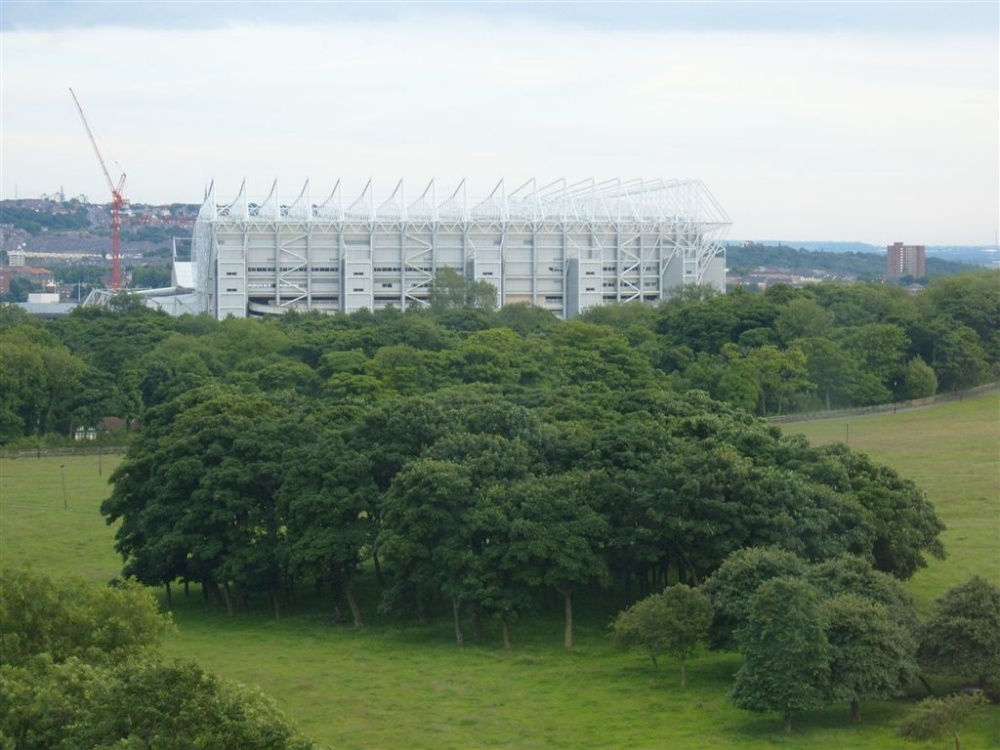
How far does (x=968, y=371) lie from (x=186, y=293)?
53.6 meters

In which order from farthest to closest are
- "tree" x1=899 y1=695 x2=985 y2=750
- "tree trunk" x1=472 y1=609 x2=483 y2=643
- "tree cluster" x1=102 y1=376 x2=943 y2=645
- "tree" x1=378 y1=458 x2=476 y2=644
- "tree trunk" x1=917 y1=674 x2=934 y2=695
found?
1. "tree trunk" x1=472 y1=609 x2=483 y2=643
2. "tree" x1=378 y1=458 x2=476 y2=644
3. "tree cluster" x1=102 y1=376 x2=943 y2=645
4. "tree trunk" x1=917 y1=674 x2=934 y2=695
5. "tree" x1=899 y1=695 x2=985 y2=750

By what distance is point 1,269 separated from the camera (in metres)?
152

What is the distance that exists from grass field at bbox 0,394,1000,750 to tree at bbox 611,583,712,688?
1.72 feet

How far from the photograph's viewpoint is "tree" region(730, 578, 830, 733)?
20.8 meters

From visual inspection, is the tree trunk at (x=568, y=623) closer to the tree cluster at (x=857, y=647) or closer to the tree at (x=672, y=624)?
the tree at (x=672, y=624)

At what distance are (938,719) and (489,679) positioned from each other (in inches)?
284

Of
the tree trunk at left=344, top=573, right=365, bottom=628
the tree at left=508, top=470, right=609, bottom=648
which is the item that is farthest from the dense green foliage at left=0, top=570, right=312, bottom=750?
the tree trunk at left=344, top=573, right=365, bottom=628

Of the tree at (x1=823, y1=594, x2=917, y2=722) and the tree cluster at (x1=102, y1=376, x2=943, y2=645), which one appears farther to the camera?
the tree cluster at (x1=102, y1=376, x2=943, y2=645)

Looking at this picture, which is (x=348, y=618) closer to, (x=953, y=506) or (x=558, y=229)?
(x=953, y=506)

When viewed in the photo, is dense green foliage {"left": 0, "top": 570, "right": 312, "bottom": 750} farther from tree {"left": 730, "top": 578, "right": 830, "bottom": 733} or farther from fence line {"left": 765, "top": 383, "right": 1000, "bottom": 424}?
fence line {"left": 765, "top": 383, "right": 1000, "bottom": 424}

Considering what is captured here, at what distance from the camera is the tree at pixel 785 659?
20.8 m

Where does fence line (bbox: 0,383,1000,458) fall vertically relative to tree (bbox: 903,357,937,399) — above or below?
below

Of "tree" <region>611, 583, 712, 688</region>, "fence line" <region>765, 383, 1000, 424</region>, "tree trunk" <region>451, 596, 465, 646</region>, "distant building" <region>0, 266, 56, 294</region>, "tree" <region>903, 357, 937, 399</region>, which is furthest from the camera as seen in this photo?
"distant building" <region>0, 266, 56, 294</region>

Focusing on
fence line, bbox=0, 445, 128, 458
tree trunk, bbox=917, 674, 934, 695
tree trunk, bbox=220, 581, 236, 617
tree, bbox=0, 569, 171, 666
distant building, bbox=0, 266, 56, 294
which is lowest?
tree trunk, bbox=220, 581, 236, 617
